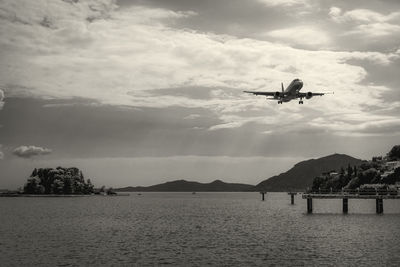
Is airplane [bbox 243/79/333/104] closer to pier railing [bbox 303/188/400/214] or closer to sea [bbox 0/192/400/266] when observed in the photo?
pier railing [bbox 303/188/400/214]

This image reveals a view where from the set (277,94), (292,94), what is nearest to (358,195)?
(292,94)

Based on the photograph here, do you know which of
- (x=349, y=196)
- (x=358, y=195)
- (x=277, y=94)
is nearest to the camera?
(x=277, y=94)

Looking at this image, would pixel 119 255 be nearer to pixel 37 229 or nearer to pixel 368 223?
pixel 37 229

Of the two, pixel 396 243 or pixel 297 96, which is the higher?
pixel 297 96

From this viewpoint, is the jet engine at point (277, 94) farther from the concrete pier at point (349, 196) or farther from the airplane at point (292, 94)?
the concrete pier at point (349, 196)

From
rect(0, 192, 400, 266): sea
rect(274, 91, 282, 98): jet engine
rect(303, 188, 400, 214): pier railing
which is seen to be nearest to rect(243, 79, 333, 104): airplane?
rect(274, 91, 282, 98): jet engine

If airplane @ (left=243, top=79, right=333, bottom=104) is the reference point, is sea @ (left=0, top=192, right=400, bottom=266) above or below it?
below

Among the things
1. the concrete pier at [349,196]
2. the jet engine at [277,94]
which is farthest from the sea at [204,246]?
the jet engine at [277,94]

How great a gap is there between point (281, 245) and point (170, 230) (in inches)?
1151

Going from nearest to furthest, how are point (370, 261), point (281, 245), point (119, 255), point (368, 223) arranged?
1. point (370, 261)
2. point (119, 255)
3. point (281, 245)
4. point (368, 223)

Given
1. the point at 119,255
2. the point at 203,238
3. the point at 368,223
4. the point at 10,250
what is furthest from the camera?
the point at 368,223

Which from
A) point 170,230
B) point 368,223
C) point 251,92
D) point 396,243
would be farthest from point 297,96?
point 396,243

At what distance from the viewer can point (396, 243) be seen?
218ft

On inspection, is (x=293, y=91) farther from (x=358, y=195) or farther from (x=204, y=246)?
(x=204, y=246)
